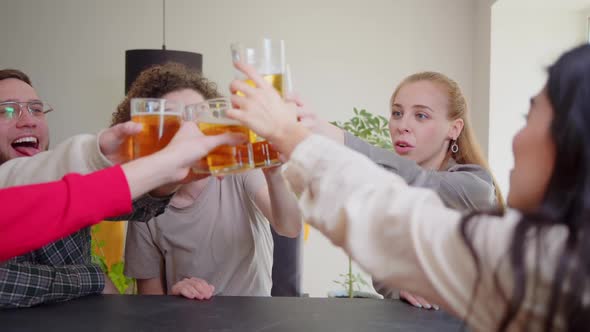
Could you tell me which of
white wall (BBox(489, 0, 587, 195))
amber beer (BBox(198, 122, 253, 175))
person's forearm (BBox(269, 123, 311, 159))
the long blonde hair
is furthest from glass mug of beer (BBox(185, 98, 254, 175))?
white wall (BBox(489, 0, 587, 195))

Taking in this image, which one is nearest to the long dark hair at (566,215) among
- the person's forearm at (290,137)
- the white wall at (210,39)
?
the person's forearm at (290,137)

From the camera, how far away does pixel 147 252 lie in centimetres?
185

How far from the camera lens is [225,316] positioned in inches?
46.5

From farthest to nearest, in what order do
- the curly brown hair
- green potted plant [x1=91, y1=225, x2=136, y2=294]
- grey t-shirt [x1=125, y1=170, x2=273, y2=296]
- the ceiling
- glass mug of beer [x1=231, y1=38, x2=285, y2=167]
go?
the ceiling
green potted plant [x1=91, y1=225, x2=136, y2=294]
grey t-shirt [x1=125, y1=170, x2=273, y2=296]
the curly brown hair
glass mug of beer [x1=231, y1=38, x2=285, y2=167]

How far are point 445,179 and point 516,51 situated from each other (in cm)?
232

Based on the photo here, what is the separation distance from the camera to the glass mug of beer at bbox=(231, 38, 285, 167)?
40.3 inches

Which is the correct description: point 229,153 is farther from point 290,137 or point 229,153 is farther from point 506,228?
point 506,228

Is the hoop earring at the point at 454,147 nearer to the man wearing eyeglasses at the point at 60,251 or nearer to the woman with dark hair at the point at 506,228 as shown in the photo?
the man wearing eyeglasses at the point at 60,251

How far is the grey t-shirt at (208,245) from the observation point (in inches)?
71.1

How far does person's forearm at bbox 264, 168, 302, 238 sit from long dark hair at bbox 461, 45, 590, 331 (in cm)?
93

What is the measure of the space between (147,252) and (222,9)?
8.26ft

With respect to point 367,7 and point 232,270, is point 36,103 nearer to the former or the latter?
point 232,270

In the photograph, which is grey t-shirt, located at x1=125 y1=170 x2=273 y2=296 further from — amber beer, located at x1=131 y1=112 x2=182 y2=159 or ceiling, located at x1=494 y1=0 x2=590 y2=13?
ceiling, located at x1=494 y1=0 x2=590 y2=13

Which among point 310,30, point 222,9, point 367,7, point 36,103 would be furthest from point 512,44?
point 36,103
